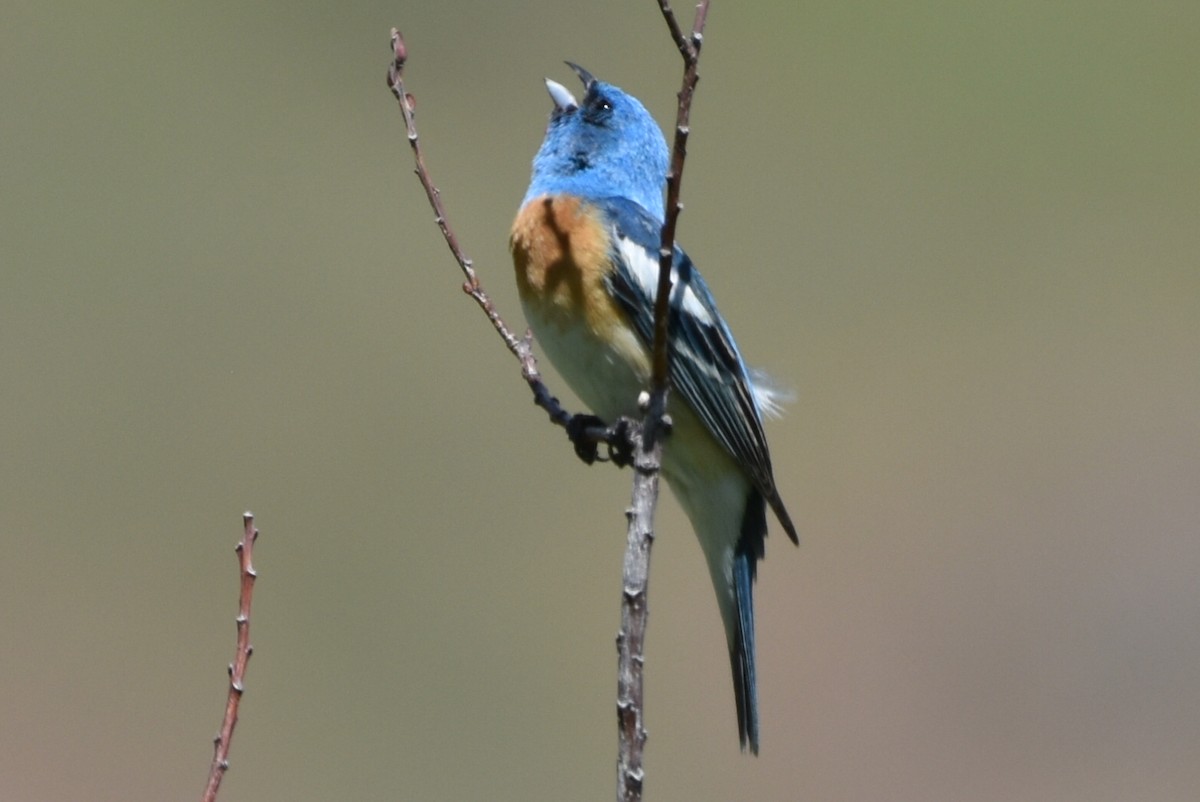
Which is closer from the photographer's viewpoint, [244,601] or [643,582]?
[244,601]

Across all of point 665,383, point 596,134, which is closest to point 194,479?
point 596,134

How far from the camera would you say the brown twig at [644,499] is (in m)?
2.11

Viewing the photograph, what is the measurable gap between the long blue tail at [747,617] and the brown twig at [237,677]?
1.48m

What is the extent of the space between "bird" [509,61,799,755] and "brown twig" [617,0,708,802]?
780 mm

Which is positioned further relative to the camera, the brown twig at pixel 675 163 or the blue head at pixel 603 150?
the blue head at pixel 603 150

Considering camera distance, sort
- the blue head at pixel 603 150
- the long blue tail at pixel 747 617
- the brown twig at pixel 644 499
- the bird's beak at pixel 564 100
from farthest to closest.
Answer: the bird's beak at pixel 564 100 < the blue head at pixel 603 150 < the long blue tail at pixel 747 617 < the brown twig at pixel 644 499

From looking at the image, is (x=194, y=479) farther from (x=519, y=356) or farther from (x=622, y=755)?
(x=622, y=755)

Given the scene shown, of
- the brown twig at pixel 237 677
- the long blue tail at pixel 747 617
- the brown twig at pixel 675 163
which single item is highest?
the brown twig at pixel 675 163

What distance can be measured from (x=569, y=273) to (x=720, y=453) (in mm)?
579

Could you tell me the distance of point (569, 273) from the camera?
3447mm

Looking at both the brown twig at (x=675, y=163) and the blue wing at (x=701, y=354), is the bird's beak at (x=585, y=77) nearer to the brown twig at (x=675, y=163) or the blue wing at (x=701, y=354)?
the blue wing at (x=701, y=354)

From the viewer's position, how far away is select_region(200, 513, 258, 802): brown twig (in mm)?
1874

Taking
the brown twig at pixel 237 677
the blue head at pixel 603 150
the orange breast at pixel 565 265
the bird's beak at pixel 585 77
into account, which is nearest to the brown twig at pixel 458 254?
the orange breast at pixel 565 265

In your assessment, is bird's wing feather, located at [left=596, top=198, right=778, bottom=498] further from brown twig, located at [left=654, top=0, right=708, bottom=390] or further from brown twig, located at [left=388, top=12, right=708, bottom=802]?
brown twig, located at [left=654, top=0, right=708, bottom=390]
